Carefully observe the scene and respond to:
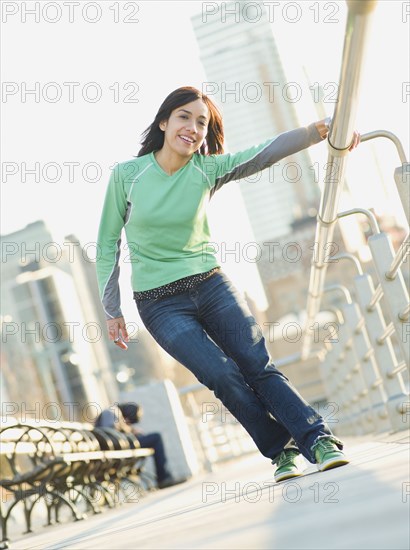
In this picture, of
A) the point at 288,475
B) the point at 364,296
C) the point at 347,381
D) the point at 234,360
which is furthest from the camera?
the point at 347,381

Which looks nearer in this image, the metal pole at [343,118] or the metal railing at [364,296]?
the metal pole at [343,118]

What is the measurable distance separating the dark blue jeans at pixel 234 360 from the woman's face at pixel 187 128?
44 cm

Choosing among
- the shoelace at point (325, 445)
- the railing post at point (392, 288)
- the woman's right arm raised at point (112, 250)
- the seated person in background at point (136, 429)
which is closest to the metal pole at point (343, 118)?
the railing post at point (392, 288)

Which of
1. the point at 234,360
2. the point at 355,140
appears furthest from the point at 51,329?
the point at 355,140

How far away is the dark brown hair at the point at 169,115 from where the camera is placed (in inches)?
141

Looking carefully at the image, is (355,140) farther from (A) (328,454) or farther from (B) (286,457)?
(B) (286,457)

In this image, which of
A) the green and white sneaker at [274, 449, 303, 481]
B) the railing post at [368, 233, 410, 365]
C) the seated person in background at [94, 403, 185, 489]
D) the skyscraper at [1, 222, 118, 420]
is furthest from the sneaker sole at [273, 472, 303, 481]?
the skyscraper at [1, 222, 118, 420]

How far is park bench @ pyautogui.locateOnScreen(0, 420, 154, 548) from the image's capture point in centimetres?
575

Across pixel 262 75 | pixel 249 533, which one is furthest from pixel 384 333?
pixel 262 75

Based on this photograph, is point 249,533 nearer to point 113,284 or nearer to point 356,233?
point 113,284

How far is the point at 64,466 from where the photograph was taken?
19.9 ft

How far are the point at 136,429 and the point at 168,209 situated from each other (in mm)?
7060

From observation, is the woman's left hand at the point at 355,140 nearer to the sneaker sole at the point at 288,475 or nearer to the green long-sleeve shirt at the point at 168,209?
the green long-sleeve shirt at the point at 168,209

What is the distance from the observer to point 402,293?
376 cm
